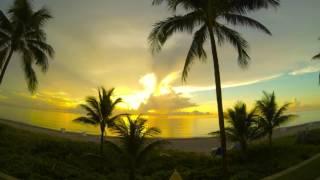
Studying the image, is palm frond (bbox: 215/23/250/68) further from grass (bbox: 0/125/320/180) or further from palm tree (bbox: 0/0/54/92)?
palm tree (bbox: 0/0/54/92)

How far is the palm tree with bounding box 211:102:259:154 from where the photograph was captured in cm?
1964

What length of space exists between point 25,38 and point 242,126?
13.9 m

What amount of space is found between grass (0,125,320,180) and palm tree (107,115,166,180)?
0.39 metres

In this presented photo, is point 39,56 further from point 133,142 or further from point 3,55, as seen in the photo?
point 133,142

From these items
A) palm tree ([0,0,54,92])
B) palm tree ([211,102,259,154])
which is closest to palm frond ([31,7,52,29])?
palm tree ([0,0,54,92])

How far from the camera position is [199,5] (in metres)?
14.3

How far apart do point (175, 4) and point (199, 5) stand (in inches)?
39.9

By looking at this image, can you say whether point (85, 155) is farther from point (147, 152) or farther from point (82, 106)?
point (147, 152)

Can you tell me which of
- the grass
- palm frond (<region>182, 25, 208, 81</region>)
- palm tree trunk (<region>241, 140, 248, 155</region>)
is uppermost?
palm frond (<region>182, 25, 208, 81</region>)

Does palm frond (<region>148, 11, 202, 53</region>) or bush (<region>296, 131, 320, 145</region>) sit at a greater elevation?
palm frond (<region>148, 11, 202, 53</region>)

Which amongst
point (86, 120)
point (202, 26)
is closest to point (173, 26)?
point (202, 26)

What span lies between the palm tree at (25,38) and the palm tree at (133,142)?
37.3 ft

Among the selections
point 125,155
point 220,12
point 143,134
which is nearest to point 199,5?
point 220,12

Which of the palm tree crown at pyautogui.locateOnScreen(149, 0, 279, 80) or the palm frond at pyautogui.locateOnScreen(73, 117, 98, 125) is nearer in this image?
the palm tree crown at pyautogui.locateOnScreen(149, 0, 279, 80)
